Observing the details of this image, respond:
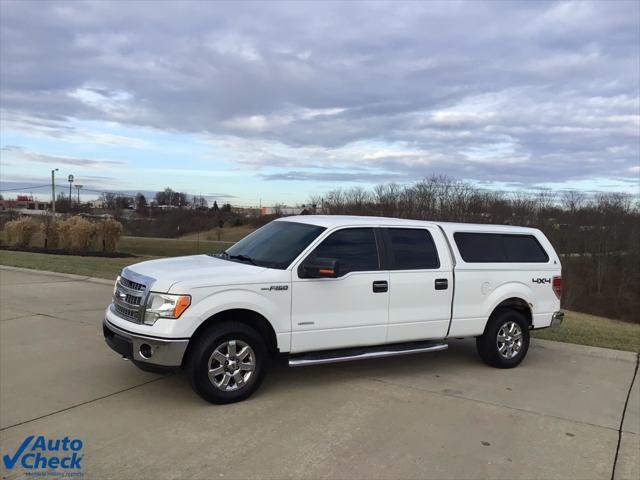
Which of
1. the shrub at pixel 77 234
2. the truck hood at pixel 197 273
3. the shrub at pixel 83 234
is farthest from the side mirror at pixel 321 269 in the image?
the shrub at pixel 77 234

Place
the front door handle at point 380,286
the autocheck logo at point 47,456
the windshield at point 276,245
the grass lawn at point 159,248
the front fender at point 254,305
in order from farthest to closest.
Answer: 1. the grass lawn at point 159,248
2. the front door handle at point 380,286
3. the windshield at point 276,245
4. the front fender at point 254,305
5. the autocheck logo at point 47,456

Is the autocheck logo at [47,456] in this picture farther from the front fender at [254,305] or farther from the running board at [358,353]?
the running board at [358,353]

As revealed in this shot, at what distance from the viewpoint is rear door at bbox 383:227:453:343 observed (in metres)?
5.77

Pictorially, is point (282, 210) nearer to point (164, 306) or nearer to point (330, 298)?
point (330, 298)

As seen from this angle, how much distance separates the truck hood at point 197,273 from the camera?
4.73 meters

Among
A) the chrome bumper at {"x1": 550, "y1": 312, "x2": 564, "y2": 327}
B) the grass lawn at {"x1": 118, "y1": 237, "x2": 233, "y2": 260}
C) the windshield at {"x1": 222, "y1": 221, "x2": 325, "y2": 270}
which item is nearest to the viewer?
the windshield at {"x1": 222, "y1": 221, "x2": 325, "y2": 270}

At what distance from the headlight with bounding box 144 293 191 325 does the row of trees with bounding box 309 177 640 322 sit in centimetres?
3526

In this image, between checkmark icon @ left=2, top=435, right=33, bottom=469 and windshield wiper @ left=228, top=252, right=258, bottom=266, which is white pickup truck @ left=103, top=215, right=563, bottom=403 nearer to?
windshield wiper @ left=228, top=252, right=258, bottom=266

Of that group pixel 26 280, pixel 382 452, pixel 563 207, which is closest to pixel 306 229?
pixel 382 452

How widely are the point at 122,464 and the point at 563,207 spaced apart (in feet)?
182

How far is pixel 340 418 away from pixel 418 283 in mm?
1896

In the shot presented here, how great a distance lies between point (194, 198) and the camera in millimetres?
134750

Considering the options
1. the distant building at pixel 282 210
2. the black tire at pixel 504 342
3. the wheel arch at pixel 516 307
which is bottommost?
the black tire at pixel 504 342

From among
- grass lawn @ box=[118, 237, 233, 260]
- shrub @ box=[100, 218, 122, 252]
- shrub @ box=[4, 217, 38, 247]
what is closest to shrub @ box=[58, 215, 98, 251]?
shrub @ box=[100, 218, 122, 252]
